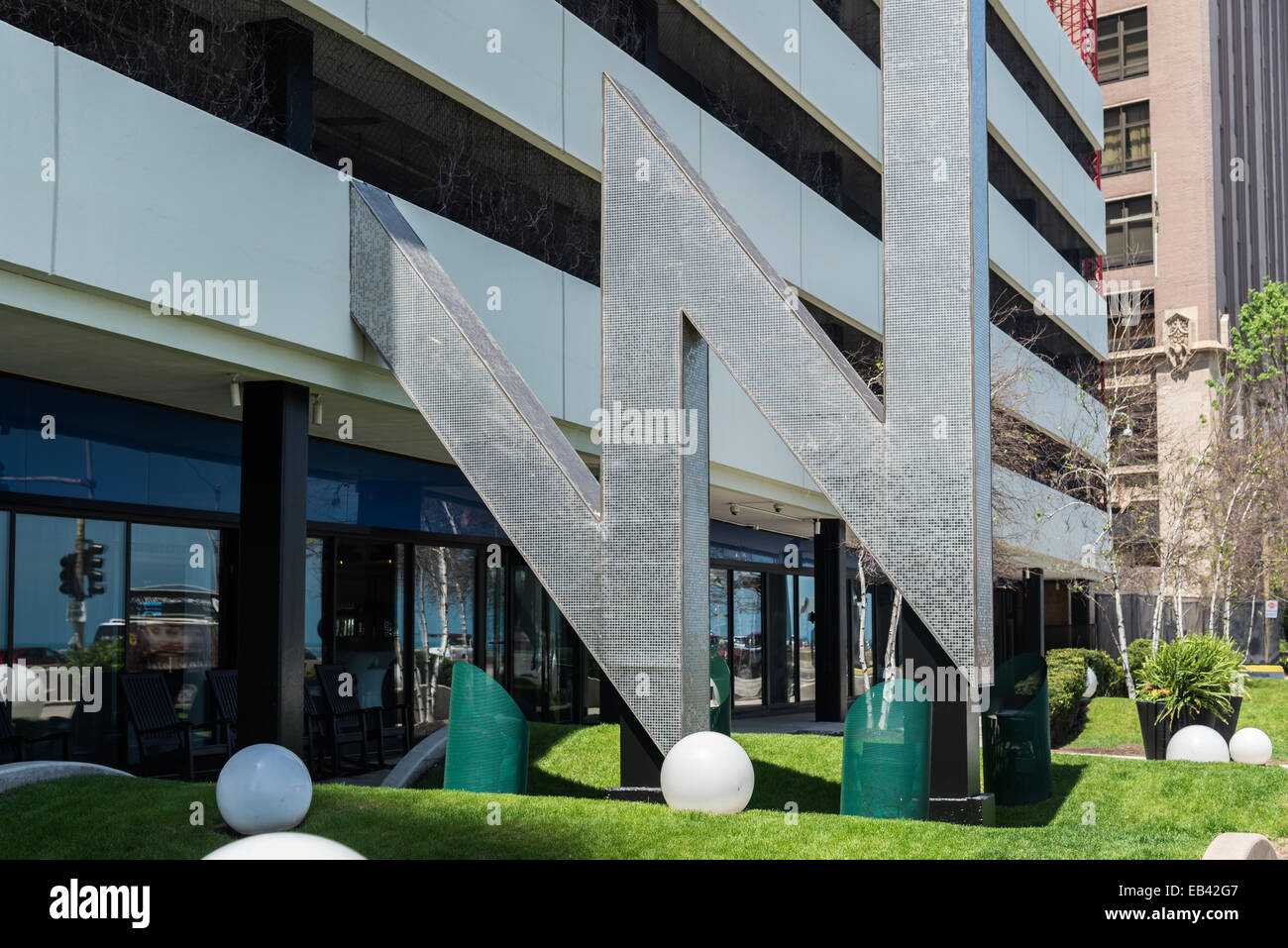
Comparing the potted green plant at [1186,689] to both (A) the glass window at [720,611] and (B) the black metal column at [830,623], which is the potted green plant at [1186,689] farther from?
(A) the glass window at [720,611]

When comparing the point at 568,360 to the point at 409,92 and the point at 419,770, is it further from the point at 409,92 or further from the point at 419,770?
the point at 419,770

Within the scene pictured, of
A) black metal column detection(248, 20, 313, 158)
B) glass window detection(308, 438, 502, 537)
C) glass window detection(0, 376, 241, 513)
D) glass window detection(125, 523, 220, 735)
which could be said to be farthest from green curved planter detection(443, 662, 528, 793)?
glass window detection(308, 438, 502, 537)

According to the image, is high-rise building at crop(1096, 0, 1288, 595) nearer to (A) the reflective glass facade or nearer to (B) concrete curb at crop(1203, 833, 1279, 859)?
(A) the reflective glass facade

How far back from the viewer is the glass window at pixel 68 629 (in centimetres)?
1166

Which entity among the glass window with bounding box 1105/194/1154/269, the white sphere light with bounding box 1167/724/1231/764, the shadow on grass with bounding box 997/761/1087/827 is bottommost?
the shadow on grass with bounding box 997/761/1087/827

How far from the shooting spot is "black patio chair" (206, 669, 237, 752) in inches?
516

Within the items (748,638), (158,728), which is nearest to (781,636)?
(748,638)

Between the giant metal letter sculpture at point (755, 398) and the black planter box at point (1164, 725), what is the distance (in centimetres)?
728

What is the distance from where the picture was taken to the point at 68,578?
479 inches

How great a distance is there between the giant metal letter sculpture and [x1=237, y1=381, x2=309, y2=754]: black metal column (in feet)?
5.74

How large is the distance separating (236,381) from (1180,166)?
165 ft

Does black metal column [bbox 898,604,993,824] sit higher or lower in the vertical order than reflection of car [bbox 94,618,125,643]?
lower

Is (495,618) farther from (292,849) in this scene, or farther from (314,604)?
(292,849)

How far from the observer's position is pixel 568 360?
14.9 m
